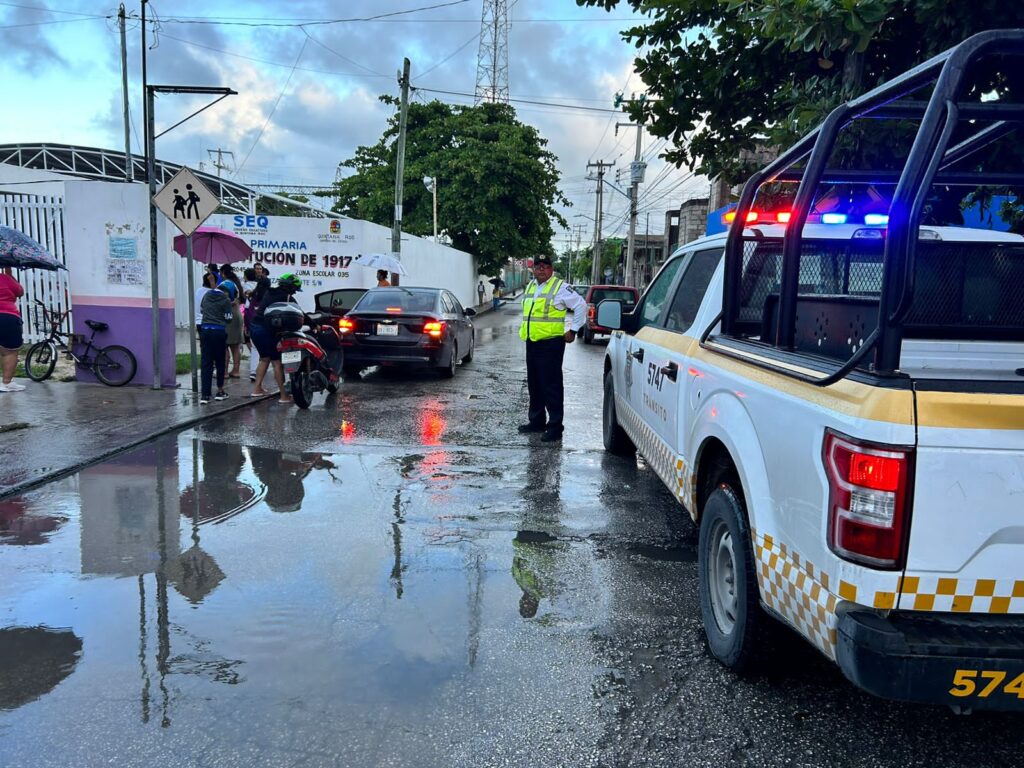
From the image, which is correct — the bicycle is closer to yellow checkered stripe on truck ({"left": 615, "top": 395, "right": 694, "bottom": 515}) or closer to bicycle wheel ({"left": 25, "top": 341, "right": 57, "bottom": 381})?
bicycle wheel ({"left": 25, "top": 341, "right": 57, "bottom": 381})

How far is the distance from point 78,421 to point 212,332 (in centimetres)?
184

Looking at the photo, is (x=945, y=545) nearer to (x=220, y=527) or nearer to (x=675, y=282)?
(x=675, y=282)

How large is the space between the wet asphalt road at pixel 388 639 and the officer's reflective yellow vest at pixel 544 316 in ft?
5.82

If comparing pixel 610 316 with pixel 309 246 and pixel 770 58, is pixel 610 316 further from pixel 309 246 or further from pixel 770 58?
pixel 309 246

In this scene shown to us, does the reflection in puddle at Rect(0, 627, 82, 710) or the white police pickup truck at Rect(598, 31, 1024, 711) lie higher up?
the white police pickup truck at Rect(598, 31, 1024, 711)

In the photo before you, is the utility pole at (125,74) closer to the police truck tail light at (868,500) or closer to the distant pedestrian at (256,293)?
the distant pedestrian at (256,293)

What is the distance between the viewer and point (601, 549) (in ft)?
15.5

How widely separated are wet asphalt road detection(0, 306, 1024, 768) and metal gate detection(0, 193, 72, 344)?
23.6 feet

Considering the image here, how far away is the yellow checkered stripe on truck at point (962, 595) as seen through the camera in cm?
217

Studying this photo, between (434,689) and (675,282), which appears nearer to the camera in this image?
(434,689)

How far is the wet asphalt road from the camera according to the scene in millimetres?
2715

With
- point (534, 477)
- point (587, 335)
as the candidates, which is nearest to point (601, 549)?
point (534, 477)

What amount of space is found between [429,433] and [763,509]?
18.3ft

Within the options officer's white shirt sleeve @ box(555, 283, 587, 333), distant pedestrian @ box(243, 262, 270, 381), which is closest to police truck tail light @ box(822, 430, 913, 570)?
officer's white shirt sleeve @ box(555, 283, 587, 333)
